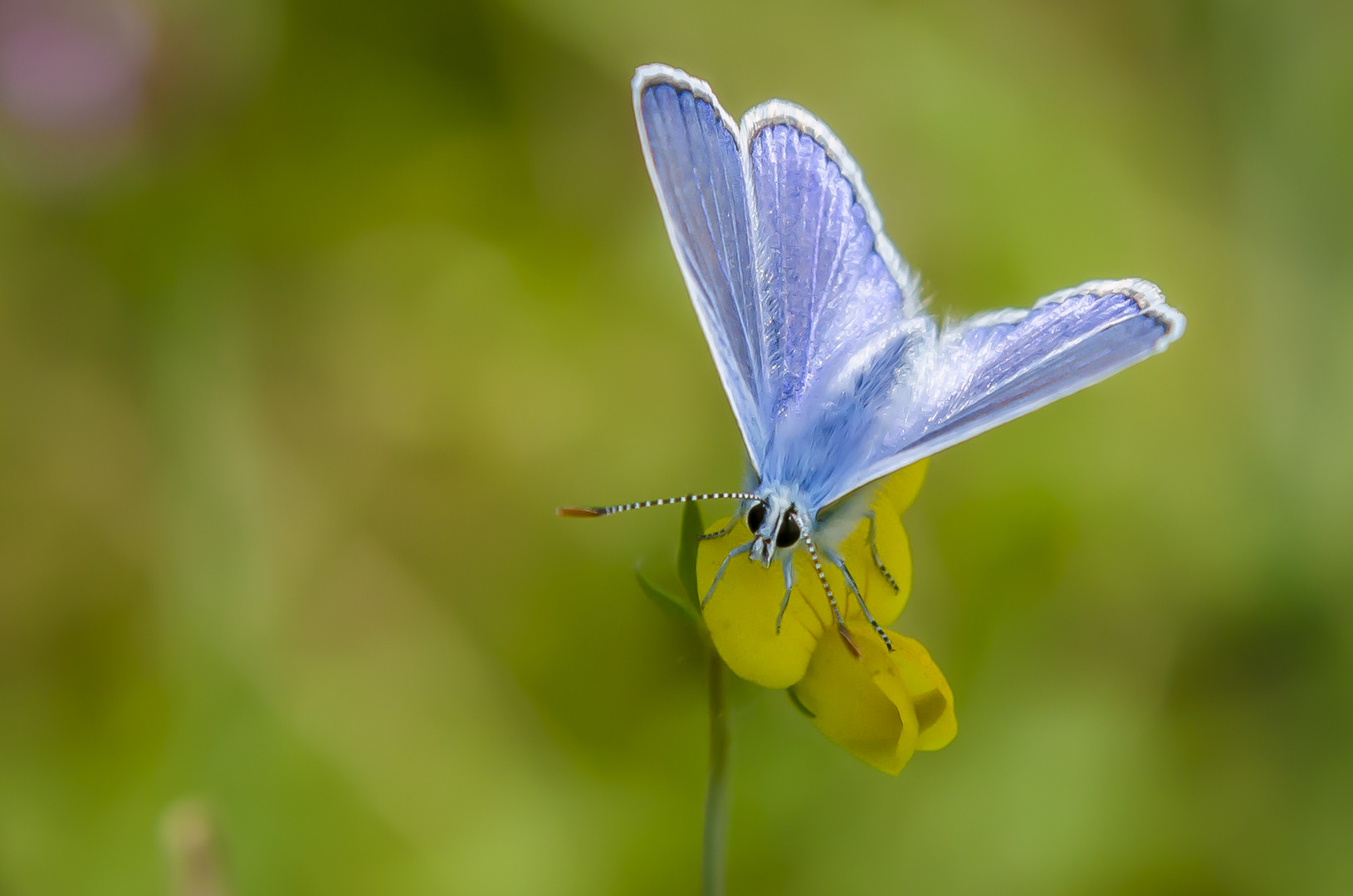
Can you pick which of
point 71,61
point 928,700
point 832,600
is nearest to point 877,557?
point 832,600

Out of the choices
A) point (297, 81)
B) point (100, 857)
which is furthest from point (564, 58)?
point (100, 857)

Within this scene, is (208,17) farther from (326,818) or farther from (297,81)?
(326,818)

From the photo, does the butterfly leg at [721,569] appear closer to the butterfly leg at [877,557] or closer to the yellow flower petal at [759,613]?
the yellow flower petal at [759,613]

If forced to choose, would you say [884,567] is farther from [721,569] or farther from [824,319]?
[824,319]

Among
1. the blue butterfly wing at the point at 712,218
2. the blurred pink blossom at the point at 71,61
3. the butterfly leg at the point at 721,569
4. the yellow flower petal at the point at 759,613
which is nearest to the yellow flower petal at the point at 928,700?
the yellow flower petal at the point at 759,613

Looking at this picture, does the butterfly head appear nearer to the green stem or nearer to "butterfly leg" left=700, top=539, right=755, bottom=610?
"butterfly leg" left=700, top=539, right=755, bottom=610

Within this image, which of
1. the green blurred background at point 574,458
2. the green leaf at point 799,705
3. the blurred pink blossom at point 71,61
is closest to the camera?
the green leaf at point 799,705

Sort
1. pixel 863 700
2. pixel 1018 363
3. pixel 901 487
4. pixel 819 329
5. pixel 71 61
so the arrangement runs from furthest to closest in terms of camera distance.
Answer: pixel 71 61, pixel 819 329, pixel 901 487, pixel 1018 363, pixel 863 700
